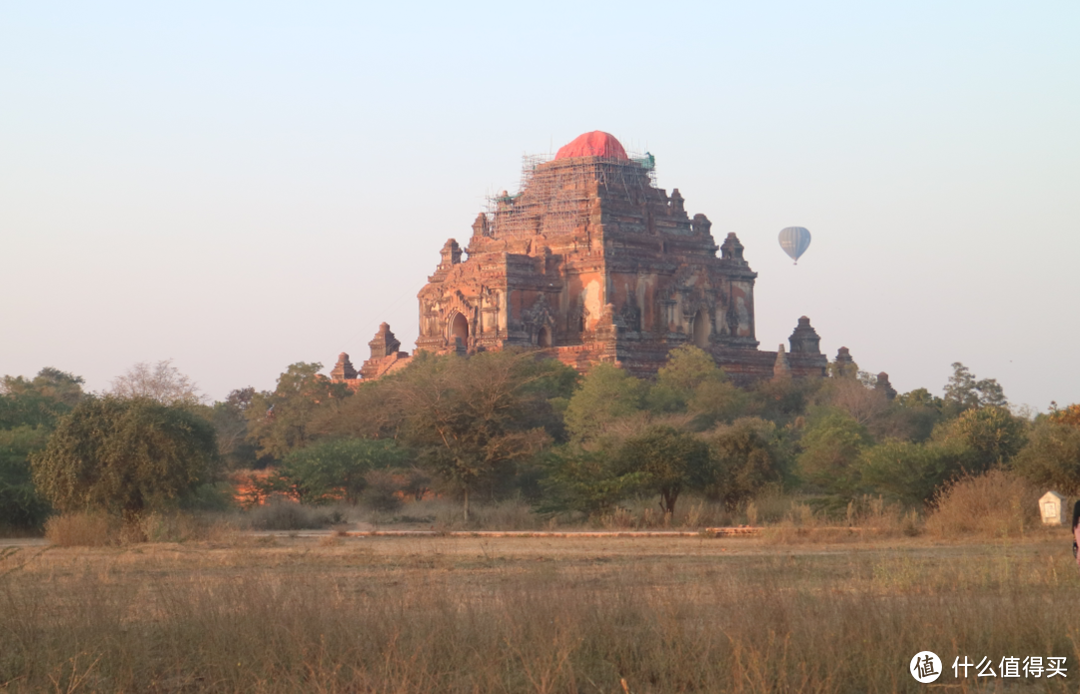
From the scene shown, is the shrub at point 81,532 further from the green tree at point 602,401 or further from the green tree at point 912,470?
the green tree at point 602,401

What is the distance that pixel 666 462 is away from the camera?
977 inches

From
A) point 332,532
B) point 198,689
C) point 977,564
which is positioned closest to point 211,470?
point 332,532

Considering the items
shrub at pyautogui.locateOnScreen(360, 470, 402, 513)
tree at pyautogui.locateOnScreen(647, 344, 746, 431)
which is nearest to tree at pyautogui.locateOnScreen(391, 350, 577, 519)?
shrub at pyautogui.locateOnScreen(360, 470, 402, 513)

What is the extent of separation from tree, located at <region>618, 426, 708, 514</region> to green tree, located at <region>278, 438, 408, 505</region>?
8650mm

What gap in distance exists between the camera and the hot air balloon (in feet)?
186

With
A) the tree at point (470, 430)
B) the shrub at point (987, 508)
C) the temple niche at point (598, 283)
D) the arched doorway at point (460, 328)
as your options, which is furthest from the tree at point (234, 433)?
the shrub at point (987, 508)

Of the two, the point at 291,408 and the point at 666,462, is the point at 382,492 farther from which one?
the point at 291,408

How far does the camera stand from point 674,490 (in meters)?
25.1

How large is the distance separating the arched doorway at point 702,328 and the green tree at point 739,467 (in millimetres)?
22750

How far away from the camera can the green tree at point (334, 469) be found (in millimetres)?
31047

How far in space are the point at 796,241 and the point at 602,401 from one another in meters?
21.5

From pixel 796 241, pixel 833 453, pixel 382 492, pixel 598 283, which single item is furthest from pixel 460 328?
pixel 833 453

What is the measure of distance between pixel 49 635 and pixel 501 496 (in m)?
20.7

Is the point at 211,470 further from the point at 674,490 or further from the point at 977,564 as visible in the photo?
the point at 977,564
